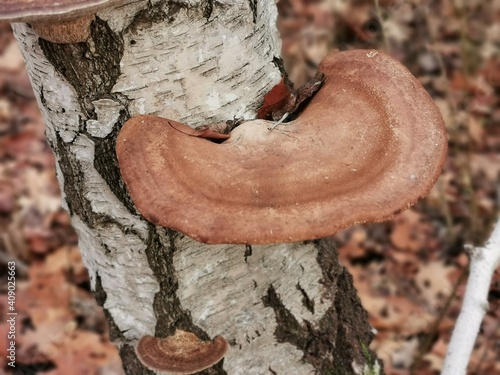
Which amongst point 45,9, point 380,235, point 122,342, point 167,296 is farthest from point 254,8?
point 380,235

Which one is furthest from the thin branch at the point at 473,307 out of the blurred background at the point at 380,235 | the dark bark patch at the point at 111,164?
the dark bark patch at the point at 111,164

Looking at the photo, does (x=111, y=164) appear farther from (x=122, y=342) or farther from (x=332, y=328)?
(x=332, y=328)

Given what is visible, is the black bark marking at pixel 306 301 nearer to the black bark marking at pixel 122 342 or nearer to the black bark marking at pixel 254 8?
the black bark marking at pixel 122 342

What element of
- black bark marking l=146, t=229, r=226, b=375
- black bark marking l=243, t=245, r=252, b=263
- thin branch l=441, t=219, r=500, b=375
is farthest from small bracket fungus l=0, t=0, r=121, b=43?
thin branch l=441, t=219, r=500, b=375

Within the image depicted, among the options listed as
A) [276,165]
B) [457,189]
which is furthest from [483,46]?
[276,165]

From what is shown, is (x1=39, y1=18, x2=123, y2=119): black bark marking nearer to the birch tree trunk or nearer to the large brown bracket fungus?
Answer: the birch tree trunk
